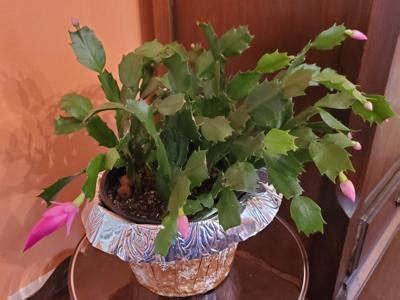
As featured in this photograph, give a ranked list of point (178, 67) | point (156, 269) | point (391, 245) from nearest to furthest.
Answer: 1. point (178, 67)
2. point (156, 269)
3. point (391, 245)

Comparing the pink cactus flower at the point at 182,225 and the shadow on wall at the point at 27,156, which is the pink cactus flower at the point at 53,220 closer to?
the pink cactus flower at the point at 182,225

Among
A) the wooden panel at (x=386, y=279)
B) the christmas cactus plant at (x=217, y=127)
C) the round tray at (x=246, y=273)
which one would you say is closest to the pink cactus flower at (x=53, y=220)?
the christmas cactus plant at (x=217, y=127)

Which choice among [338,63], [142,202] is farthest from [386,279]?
[142,202]

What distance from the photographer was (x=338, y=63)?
2.51 ft

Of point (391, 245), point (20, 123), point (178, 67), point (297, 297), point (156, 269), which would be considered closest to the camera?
point (178, 67)

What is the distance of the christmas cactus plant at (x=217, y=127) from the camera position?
A: 0.57 metres

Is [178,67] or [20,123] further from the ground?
[178,67]

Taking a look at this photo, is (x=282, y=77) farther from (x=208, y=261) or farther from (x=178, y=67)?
(x=208, y=261)

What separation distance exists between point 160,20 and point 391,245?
956 mm

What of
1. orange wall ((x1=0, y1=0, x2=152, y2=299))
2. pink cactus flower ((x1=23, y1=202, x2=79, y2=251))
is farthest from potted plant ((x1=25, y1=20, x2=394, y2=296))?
orange wall ((x1=0, y1=0, x2=152, y2=299))

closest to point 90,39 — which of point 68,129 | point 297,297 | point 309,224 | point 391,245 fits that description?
point 68,129

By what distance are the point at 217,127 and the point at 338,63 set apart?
0.31m

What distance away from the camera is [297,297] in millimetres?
816

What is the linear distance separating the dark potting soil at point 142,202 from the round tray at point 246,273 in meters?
0.22
